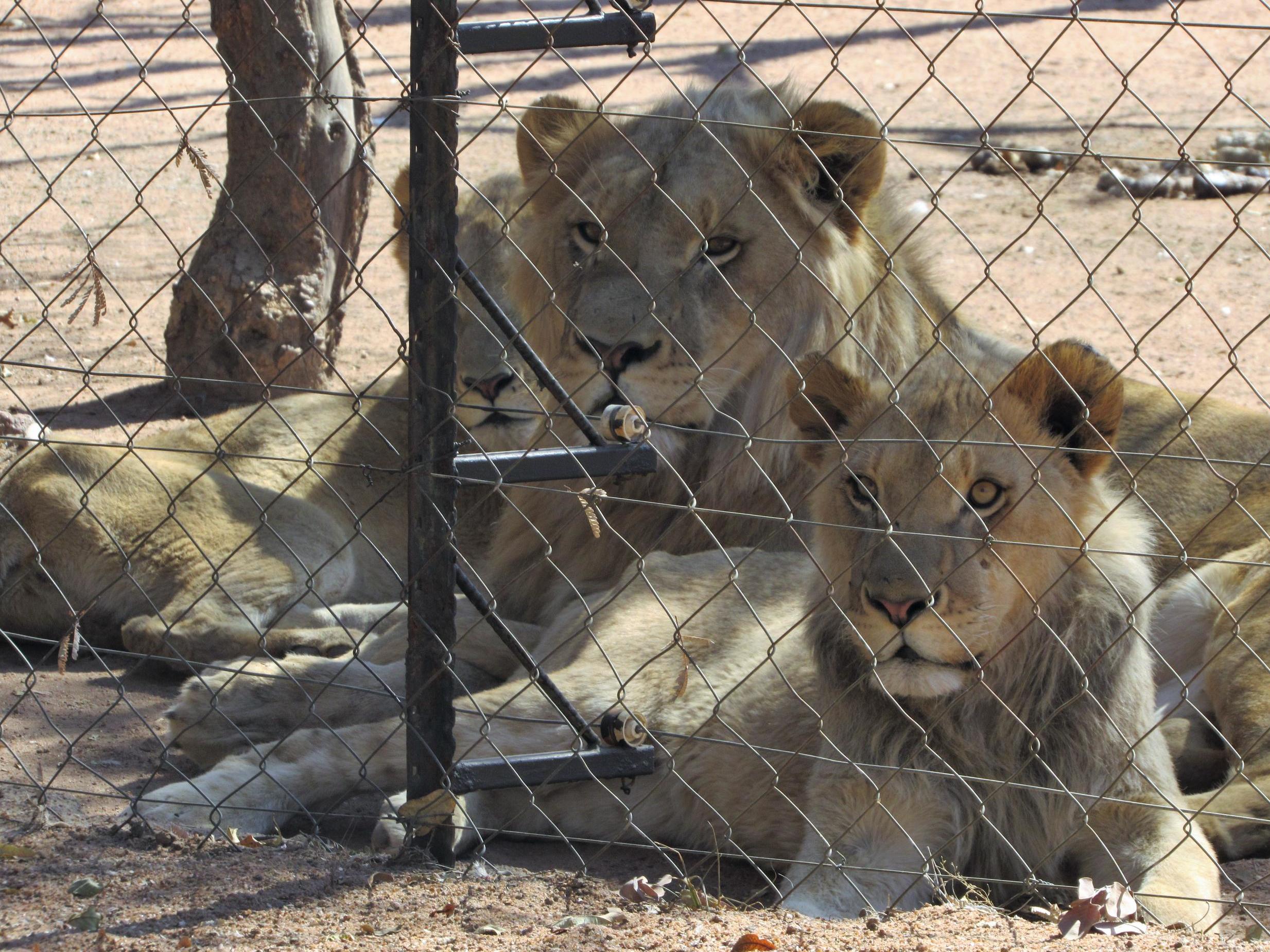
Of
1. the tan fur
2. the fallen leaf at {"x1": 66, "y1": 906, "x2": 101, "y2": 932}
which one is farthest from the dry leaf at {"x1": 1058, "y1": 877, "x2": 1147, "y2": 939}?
the fallen leaf at {"x1": 66, "y1": 906, "x2": 101, "y2": 932}

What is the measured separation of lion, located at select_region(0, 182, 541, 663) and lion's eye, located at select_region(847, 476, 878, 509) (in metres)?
1.72

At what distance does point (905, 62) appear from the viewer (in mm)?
14867

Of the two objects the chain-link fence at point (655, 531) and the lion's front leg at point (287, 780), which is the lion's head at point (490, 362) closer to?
the chain-link fence at point (655, 531)

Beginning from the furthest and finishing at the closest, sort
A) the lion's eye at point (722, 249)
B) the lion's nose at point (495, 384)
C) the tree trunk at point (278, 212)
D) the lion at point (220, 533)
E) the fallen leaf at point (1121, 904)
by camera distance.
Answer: the tree trunk at point (278, 212) → the lion's nose at point (495, 384) → the lion at point (220, 533) → the lion's eye at point (722, 249) → the fallen leaf at point (1121, 904)

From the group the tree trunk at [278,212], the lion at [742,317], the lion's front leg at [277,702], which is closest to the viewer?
the lion at [742,317]

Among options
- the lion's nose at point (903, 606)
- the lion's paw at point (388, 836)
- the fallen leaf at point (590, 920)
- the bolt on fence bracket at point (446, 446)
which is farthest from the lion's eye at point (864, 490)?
the lion's paw at point (388, 836)

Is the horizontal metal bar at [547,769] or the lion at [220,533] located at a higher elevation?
the horizontal metal bar at [547,769]

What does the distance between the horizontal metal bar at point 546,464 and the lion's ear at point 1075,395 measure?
901 millimetres

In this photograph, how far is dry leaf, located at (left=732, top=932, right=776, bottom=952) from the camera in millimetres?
2791

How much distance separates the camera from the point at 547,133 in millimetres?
4617

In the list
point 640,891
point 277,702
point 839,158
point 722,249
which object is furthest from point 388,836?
point 839,158

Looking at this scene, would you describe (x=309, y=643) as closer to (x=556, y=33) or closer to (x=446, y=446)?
(x=446, y=446)

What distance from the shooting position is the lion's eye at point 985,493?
3178 mm

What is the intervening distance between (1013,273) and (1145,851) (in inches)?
262
